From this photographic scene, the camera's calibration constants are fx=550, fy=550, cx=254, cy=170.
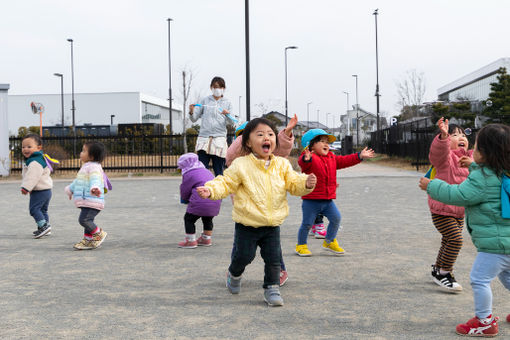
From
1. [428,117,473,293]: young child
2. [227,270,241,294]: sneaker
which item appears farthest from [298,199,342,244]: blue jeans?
[227,270,241,294]: sneaker

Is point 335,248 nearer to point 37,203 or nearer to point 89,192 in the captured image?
point 89,192

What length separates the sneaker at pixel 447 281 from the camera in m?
4.38

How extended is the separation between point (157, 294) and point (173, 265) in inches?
42.7

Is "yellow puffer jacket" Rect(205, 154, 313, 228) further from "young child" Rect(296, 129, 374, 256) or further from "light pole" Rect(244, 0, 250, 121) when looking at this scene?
"light pole" Rect(244, 0, 250, 121)

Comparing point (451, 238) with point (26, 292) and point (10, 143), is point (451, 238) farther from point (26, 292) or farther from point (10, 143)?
point (10, 143)

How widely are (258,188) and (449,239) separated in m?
1.67

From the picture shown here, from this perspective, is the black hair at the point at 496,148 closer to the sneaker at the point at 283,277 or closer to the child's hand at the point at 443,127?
the child's hand at the point at 443,127

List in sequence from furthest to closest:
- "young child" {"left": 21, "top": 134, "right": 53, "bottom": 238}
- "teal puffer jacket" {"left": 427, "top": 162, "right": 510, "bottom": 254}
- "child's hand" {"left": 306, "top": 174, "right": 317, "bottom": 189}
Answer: "young child" {"left": 21, "top": 134, "right": 53, "bottom": 238}
"child's hand" {"left": 306, "top": 174, "right": 317, "bottom": 189}
"teal puffer jacket" {"left": 427, "top": 162, "right": 510, "bottom": 254}

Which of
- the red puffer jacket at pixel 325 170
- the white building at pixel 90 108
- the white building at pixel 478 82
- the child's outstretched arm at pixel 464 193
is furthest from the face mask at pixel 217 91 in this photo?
the white building at pixel 90 108

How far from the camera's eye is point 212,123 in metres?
8.23

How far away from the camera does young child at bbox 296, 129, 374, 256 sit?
573 cm

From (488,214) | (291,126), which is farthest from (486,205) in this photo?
(291,126)

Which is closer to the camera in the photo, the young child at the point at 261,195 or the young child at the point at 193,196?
the young child at the point at 261,195

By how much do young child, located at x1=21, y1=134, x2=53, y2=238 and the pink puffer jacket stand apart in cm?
504
